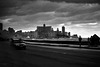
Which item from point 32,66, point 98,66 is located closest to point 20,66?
point 32,66

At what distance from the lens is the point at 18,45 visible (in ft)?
88.0

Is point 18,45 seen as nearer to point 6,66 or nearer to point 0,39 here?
point 6,66

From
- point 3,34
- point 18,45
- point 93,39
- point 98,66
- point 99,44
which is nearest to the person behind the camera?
point 98,66

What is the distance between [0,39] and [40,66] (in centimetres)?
8953

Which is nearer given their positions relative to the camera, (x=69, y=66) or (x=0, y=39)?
(x=69, y=66)

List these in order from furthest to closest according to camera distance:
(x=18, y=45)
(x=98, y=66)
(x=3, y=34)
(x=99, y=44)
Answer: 1. (x=3, y=34)
2. (x=99, y=44)
3. (x=18, y=45)
4. (x=98, y=66)

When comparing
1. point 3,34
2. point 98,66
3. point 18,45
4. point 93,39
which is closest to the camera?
point 98,66

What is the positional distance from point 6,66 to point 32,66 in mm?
1993

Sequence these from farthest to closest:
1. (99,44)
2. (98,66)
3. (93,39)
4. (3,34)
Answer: (3,34), (99,44), (93,39), (98,66)

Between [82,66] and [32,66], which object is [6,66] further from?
[82,66]

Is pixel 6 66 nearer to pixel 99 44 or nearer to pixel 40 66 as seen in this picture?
pixel 40 66

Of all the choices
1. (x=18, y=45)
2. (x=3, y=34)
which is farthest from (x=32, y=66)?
(x=3, y=34)

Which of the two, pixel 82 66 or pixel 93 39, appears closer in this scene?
pixel 82 66

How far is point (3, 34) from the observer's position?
92312 mm
